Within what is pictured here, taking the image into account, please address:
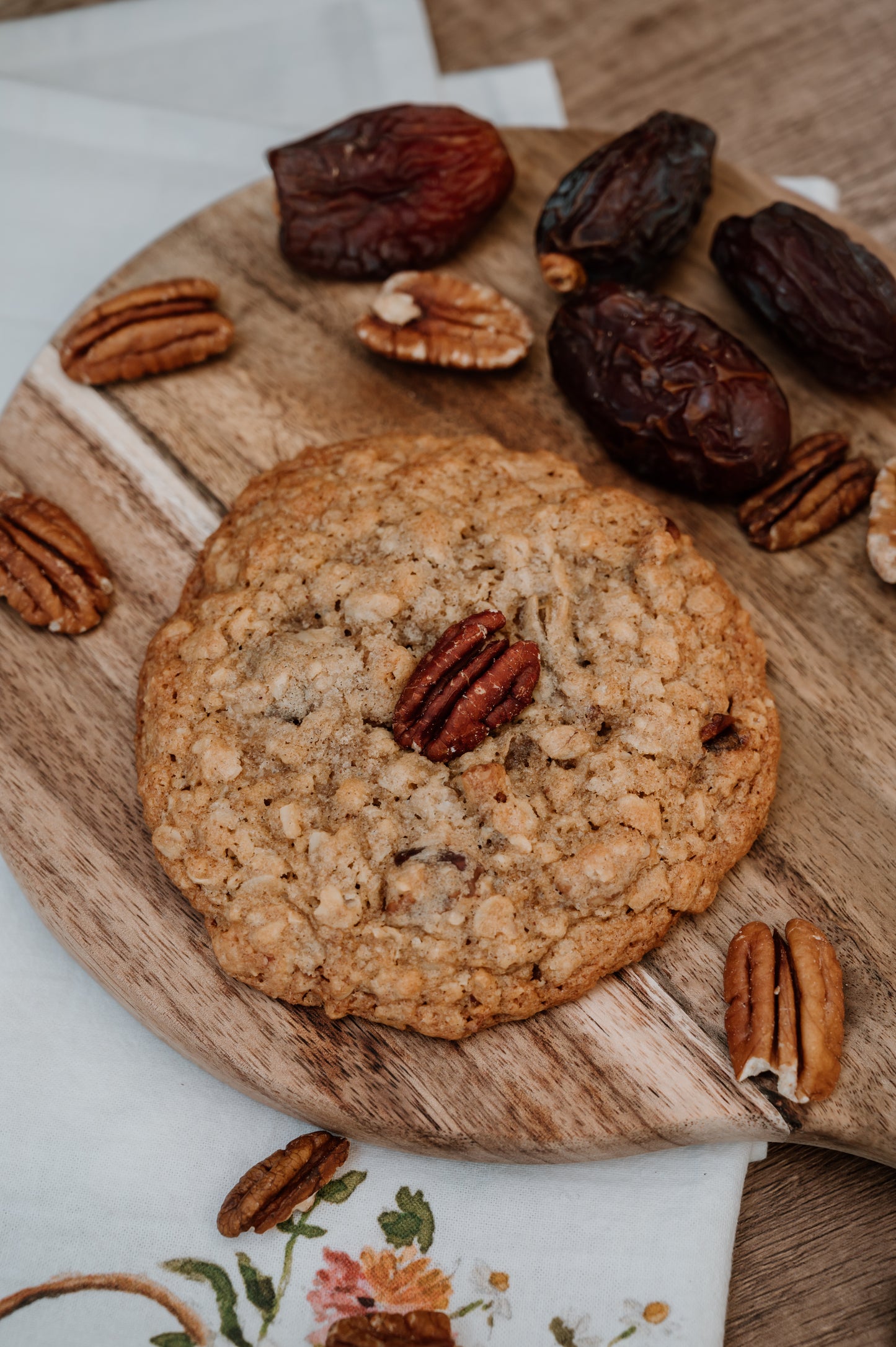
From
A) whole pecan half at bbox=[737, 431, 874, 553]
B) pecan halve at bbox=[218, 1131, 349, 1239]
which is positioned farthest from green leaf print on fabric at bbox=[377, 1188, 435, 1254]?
whole pecan half at bbox=[737, 431, 874, 553]

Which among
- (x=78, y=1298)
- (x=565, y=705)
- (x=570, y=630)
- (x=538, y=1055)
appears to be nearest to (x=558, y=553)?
(x=570, y=630)

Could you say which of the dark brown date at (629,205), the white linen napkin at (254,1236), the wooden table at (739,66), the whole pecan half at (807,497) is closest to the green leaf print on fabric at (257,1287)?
the white linen napkin at (254,1236)

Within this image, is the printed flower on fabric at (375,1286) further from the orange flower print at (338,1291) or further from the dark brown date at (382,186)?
the dark brown date at (382,186)

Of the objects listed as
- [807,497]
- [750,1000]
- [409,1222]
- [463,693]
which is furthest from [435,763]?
[807,497]

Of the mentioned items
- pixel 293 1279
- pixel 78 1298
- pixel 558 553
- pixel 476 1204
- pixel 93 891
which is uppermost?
pixel 93 891

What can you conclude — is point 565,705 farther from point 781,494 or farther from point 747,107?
point 747,107
